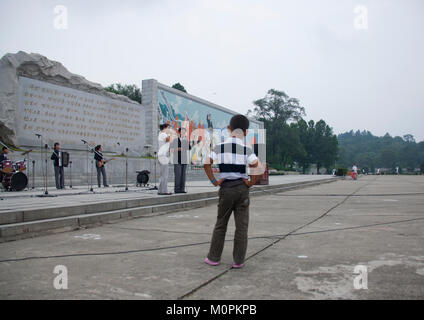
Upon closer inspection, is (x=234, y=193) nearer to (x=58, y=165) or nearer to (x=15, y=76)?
(x=58, y=165)

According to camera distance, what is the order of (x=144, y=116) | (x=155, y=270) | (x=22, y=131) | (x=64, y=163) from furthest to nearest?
(x=144, y=116) → (x=22, y=131) → (x=64, y=163) → (x=155, y=270)

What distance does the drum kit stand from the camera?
1054cm

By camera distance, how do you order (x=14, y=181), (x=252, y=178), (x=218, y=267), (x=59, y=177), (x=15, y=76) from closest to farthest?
(x=218, y=267) < (x=252, y=178) < (x=14, y=181) < (x=59, y=177) < (x=15, y=76)

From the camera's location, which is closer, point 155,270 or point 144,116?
point 155,270

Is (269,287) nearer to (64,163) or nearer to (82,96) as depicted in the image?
(64,163)

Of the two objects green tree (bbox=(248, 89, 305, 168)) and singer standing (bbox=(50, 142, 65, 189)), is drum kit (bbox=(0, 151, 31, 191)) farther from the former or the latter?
green tree (bbox=(248, 89, 305, 168))

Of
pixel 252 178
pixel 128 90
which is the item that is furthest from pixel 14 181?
pixel 128 90

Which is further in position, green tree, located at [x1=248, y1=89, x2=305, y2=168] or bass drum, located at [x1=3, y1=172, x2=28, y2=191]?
green tree, located at [x1=248, y1=89, x2=305, y2=168]

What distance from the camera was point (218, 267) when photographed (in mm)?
3623

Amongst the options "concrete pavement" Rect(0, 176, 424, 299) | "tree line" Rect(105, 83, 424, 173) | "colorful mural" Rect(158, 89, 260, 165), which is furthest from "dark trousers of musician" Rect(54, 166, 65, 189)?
"tree line" Rect(105, 83, 424, 173)

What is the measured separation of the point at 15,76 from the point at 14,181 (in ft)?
24.9
